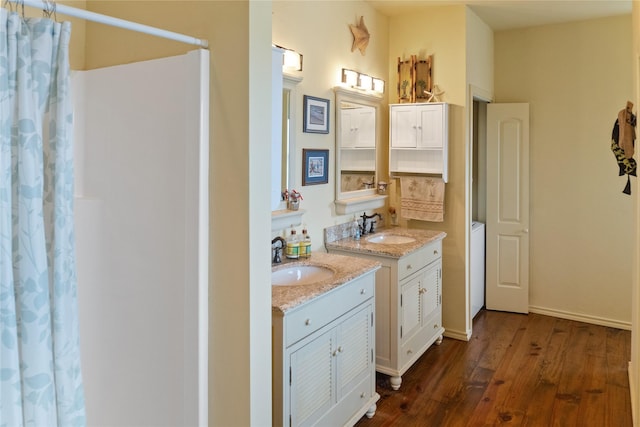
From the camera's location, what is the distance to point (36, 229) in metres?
1.22

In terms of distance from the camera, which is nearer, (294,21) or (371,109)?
(294,21)

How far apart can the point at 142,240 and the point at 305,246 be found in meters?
1.33

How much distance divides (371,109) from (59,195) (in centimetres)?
279

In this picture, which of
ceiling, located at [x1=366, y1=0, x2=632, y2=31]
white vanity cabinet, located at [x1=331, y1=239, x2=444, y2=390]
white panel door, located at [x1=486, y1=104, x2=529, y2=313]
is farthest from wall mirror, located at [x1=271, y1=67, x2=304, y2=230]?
white panel door, located at [x1=486, y1=104, x2=529, y2=313]

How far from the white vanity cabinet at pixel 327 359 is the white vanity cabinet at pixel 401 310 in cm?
37

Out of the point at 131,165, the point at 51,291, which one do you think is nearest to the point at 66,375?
the point at 51,291

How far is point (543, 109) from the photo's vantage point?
4.30m

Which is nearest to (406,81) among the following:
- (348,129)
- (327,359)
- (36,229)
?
(348,129)

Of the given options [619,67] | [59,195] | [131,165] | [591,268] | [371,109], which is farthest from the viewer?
[591,268]

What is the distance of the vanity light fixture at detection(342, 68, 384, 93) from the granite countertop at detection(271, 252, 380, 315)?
1281mm

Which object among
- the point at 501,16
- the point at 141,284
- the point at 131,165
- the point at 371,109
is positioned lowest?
the point at 141,284

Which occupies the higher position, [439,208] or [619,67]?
[619,67]

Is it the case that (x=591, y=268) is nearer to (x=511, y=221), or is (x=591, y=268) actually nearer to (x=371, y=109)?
(x=511, y=221)

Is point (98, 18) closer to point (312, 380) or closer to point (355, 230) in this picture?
point (312, 380)
